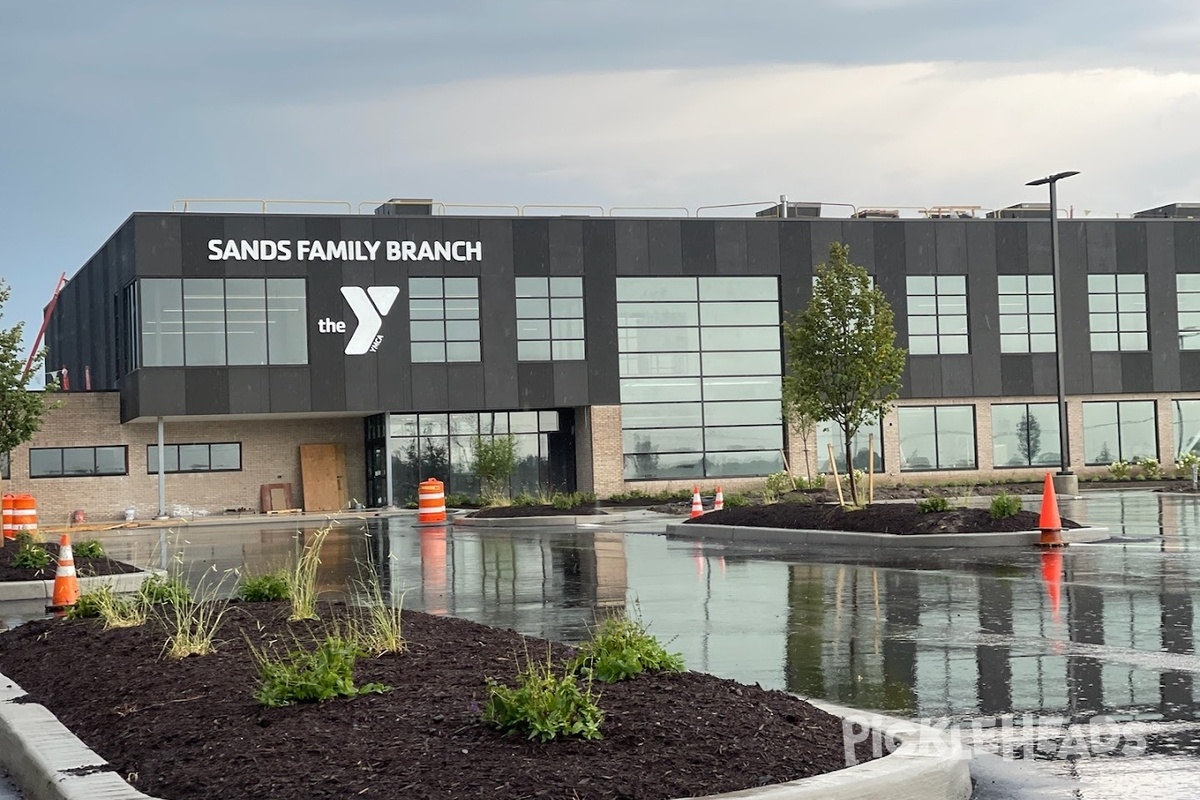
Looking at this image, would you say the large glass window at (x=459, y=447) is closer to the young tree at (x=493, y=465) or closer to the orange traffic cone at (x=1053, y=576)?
the young tree at (x=493, y=465)

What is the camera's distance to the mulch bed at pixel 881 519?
23047 millimetres

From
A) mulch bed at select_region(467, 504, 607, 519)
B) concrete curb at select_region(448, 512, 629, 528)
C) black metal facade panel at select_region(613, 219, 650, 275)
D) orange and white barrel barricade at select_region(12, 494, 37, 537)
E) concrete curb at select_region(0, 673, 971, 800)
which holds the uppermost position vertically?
black metal facade panel at select_region(613, 219, 650, 275)

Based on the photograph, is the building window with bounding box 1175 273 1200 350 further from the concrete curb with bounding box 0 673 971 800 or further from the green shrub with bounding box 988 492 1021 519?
the concrete curb with bounding box 0 673 971 800

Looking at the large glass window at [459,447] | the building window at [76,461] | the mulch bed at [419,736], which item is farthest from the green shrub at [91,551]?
the building window at [76,461]

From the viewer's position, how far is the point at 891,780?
649 centimetres

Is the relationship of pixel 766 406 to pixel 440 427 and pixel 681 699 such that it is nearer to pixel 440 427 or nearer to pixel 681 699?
pixel 440 427

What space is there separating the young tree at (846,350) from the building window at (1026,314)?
28.2 meters

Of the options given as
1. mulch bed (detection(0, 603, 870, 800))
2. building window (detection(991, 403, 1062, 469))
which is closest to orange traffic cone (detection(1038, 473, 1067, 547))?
mulch bed (detection(0, 603, 870, 800))

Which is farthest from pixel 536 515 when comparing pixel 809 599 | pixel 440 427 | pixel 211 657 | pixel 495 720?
pixel 495 720

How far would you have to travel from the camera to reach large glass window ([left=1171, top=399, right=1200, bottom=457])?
54406 millimetres

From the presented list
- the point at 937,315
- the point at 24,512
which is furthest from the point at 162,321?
the point at 937,315


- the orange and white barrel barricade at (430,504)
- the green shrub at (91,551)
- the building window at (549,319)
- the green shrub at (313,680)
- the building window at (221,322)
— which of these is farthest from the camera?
the building window at (549,319)

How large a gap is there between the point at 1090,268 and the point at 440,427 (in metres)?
25.1

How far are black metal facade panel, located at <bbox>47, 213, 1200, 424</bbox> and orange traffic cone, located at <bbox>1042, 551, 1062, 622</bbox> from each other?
30.6 m
